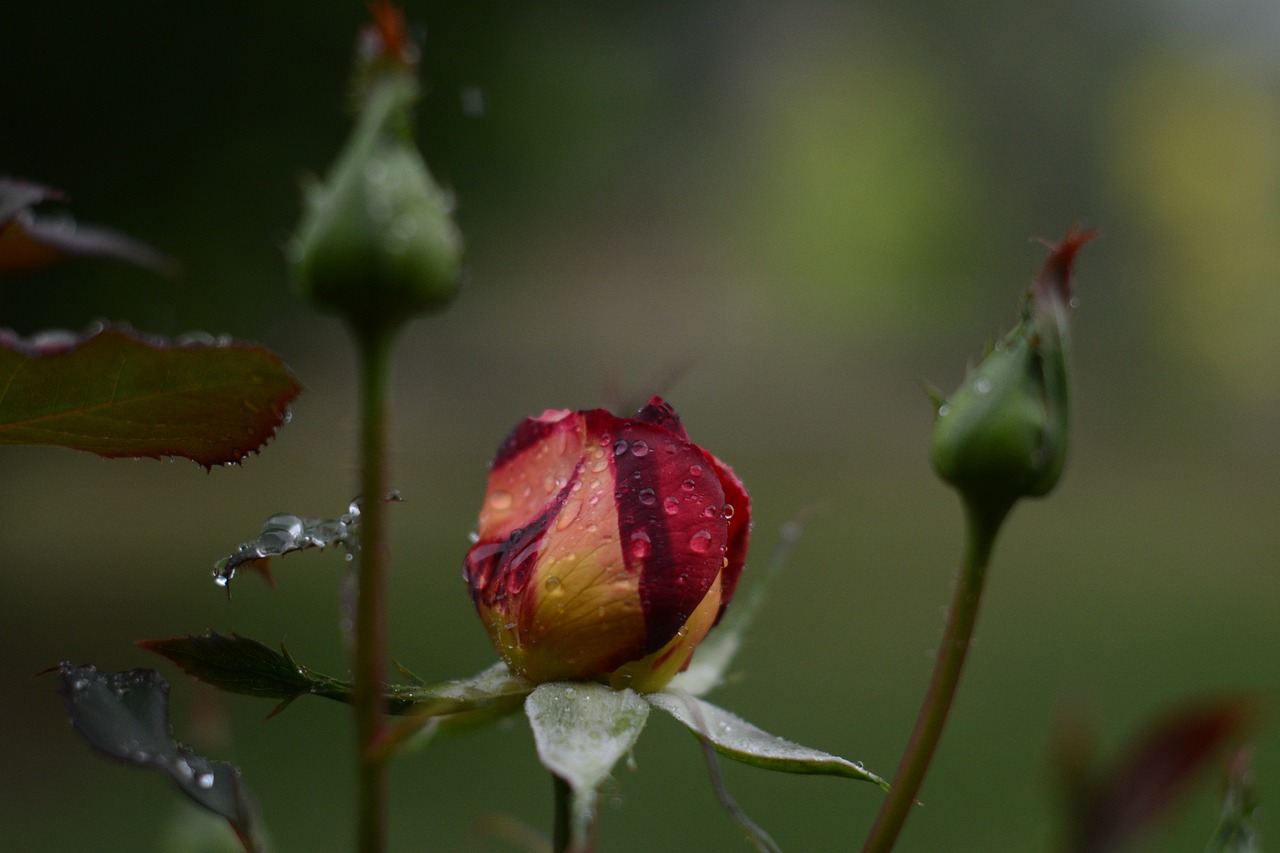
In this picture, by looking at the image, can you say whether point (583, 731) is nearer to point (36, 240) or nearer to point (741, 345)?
point (36, 240)

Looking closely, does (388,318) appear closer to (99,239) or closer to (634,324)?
(99,239)

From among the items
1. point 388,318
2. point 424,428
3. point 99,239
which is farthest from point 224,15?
point 424,428

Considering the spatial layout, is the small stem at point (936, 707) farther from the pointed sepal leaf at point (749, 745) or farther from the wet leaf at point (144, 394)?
the wet leaf at point (144, 394)

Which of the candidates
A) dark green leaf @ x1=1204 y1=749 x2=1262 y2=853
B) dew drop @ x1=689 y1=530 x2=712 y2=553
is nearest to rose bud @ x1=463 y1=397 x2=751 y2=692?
dew drop @ x1=689 y1=530 x2=712 y2=553

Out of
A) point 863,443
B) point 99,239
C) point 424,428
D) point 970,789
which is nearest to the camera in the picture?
point 99,239

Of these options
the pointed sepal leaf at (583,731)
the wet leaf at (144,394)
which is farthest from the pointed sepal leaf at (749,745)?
the wet leaf at (144,394)

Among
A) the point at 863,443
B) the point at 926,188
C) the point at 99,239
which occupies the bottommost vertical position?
the point at 99,239
